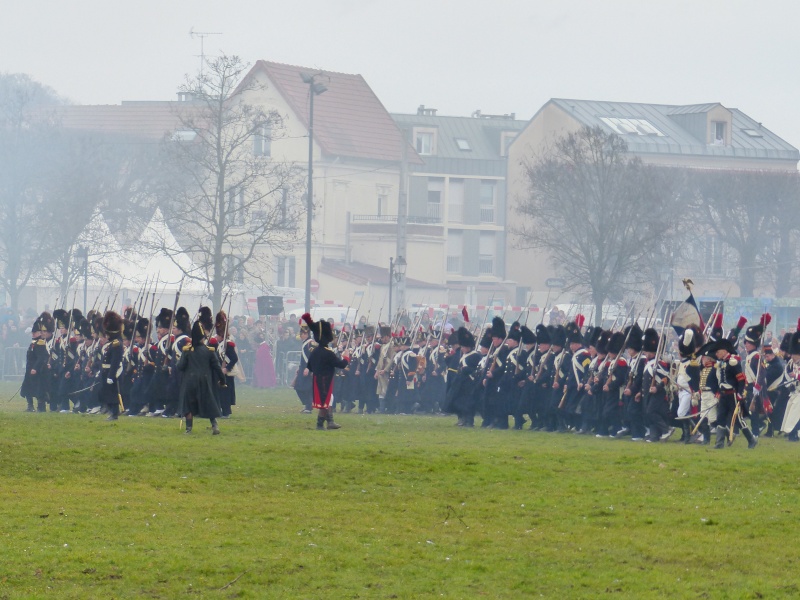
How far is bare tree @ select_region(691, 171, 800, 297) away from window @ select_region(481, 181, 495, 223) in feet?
76.7

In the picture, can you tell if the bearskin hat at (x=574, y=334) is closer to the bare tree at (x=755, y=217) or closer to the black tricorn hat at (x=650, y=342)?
the black tricorn hat at (x=650, y=342)

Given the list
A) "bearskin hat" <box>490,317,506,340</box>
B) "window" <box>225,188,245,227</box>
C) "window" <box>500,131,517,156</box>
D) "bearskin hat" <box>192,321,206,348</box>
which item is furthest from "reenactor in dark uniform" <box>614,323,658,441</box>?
"window" <box>500,131,517,156</box>

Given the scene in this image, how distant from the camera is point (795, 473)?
18797 mm

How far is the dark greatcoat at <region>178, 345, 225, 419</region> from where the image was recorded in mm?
22875

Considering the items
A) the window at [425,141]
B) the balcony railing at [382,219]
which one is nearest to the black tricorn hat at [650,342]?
the balcony railing at [382,219]

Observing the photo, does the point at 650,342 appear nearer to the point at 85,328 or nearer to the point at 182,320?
the point at 182,320

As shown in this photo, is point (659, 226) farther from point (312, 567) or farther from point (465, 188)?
point (312, 567)

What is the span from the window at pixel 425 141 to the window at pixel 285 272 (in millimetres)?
15559

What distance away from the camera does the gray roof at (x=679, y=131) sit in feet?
262

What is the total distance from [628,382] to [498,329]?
4153 mm

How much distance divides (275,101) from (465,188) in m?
15.6

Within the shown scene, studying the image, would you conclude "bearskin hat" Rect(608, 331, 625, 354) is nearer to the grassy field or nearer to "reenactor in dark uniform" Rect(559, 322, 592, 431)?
"reenactor in dark uniform" Rect(559, 322, 592, 431)

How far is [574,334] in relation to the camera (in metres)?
25.9

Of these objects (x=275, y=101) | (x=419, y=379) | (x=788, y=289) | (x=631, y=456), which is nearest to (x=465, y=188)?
(x=275, y=101)
